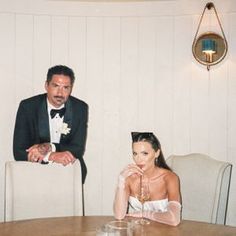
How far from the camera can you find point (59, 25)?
341cm

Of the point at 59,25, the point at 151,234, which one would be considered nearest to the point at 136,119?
the point at 59,25

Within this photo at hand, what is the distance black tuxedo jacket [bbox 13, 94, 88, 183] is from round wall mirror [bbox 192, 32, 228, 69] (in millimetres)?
1083

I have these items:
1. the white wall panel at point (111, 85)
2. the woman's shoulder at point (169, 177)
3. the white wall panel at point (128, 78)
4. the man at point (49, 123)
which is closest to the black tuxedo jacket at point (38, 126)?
the man at point (49, 123)

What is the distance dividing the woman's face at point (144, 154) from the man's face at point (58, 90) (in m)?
1.14

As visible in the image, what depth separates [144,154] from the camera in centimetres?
234

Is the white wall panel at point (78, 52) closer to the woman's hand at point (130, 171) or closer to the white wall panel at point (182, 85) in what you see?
the white wall panel at point (182, 85)

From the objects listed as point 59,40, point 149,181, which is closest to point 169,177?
point 149,181

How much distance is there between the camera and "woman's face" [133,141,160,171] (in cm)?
234

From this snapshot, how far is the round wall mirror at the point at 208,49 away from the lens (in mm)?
3248

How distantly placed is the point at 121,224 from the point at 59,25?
2.10 meters

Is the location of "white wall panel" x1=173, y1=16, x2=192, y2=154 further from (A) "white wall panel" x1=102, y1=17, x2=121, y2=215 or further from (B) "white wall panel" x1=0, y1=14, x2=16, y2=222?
(B) "white wall panel" x1=0, y1=14, x2=16, y2=222

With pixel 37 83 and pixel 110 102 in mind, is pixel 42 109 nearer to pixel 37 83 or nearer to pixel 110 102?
pixel 37 83

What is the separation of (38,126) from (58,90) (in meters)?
0.33

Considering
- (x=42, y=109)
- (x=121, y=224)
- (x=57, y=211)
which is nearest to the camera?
(x=121, y=224)
